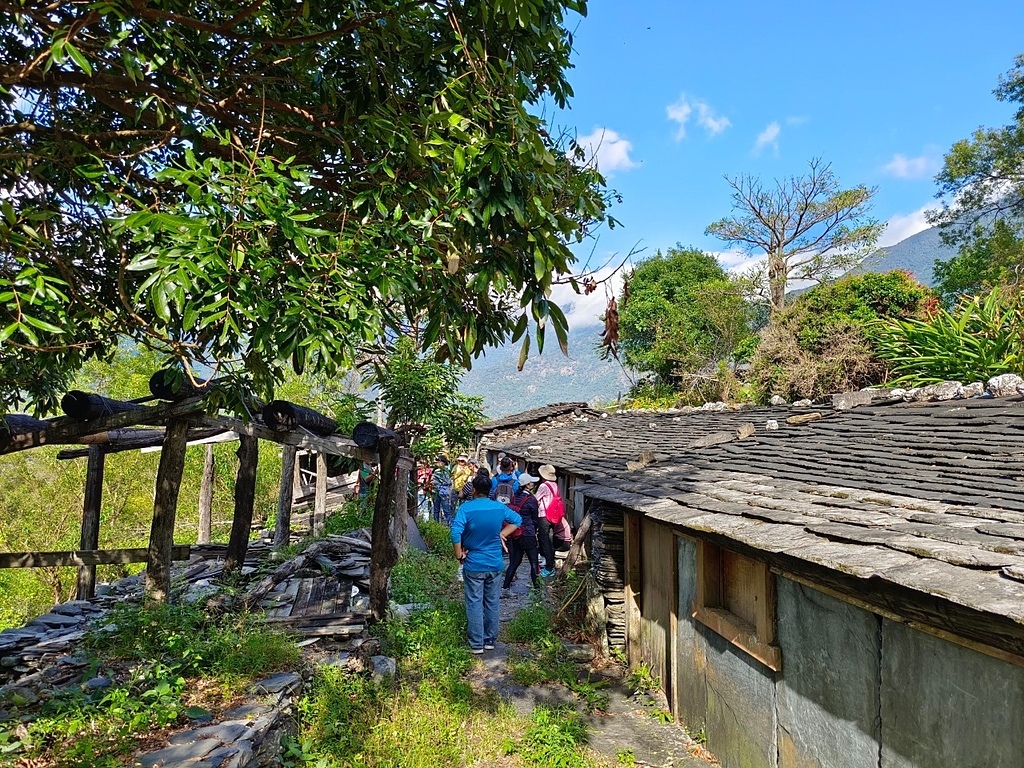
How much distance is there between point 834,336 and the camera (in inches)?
660

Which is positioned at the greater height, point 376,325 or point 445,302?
point 445,302

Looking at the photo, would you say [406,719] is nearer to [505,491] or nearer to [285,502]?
[285,502]

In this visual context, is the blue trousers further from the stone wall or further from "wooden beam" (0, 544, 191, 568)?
"wooden beam" (0, 544, 191, 568)

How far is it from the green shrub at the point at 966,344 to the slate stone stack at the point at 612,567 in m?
4.72

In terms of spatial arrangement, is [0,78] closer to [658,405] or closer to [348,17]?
[348,17]

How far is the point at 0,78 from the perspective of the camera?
3.08 metres

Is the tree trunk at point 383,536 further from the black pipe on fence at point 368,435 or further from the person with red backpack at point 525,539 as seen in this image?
the person with red backpack at point 525,539

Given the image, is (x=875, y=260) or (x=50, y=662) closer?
(x=50, y=662)

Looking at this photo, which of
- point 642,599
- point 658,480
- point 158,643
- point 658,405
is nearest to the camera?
point 158,643

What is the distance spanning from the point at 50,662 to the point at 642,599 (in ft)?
21.5

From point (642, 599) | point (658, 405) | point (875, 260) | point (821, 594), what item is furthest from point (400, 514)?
point (875, 260)

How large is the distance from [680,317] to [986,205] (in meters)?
12.7

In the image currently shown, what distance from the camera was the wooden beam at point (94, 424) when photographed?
19.1 ft

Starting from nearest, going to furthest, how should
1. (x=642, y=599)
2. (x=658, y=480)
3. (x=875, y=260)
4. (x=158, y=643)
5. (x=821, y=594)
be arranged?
(x=821, y=594) < (x=158, y=643) < (x=658, y=480) < (x=642, y=599) < (x=875, y=260)
